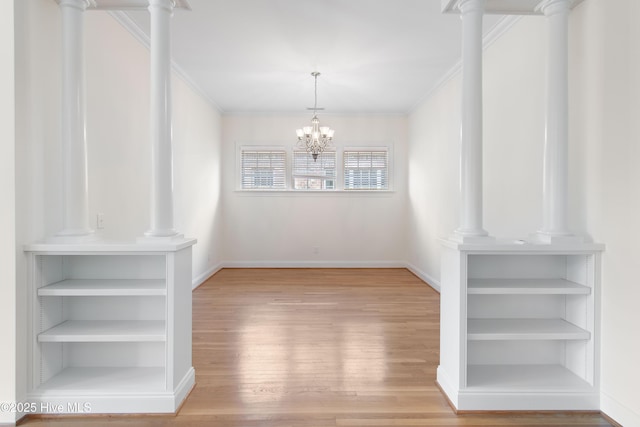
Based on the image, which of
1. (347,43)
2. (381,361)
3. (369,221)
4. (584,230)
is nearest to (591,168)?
(584,230)

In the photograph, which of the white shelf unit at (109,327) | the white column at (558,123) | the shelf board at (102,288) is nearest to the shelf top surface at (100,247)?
the white shelf unit at (109,327)

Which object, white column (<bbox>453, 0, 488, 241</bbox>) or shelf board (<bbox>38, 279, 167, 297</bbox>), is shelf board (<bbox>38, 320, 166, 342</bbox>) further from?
white column (<bbox>453, 0, 488, 241</bbox>)

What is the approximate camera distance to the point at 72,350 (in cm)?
233

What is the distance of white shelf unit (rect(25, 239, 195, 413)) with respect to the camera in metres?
2.07

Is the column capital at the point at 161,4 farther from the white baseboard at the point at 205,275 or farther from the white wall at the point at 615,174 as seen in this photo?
the white baseboard at the point at 205,275

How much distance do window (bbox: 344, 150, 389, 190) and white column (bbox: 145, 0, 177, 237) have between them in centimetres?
468

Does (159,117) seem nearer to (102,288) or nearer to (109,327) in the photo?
(102,288)

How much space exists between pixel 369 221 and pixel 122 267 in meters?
4.90

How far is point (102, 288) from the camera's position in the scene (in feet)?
6.91

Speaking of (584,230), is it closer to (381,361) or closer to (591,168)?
(591,168)

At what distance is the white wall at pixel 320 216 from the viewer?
21.8ft

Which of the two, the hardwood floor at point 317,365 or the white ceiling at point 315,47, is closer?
the hardwood floor at point 317,365
